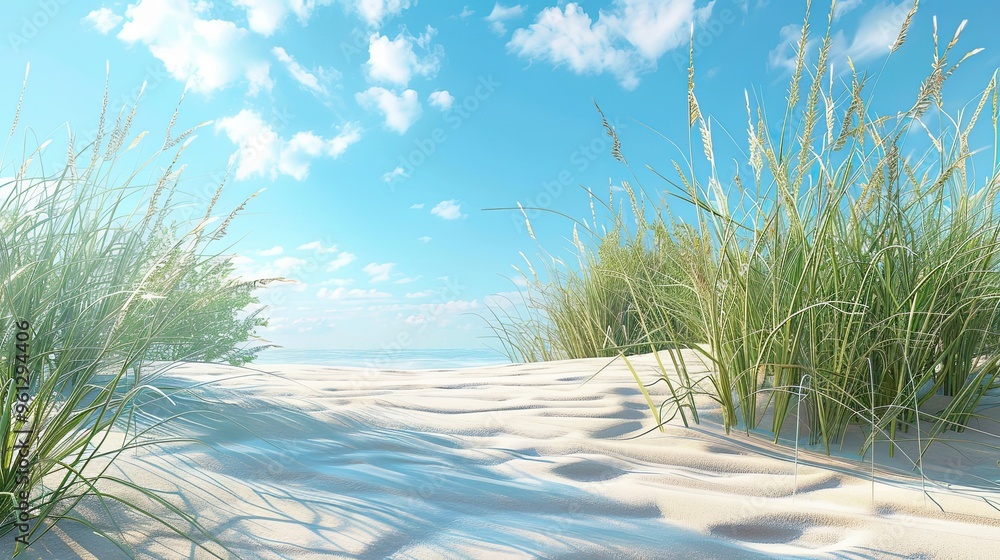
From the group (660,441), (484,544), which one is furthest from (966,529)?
→ (484,544)

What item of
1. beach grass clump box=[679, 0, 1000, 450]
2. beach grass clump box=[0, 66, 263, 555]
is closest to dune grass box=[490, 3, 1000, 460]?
beach grass clump box=[679, 0, 1000, 450]

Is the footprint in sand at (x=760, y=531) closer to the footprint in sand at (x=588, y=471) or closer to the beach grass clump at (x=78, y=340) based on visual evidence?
the footprint in sand at (x=588, y=471)

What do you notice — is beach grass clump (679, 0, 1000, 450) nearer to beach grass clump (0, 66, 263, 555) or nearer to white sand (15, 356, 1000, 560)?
white sand (15, 356, 1000, 560)

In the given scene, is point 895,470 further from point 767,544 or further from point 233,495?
point 233,495

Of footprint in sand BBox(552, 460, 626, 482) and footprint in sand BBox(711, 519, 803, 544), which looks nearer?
footprint in sand BBox(711, 519, 803, 544)

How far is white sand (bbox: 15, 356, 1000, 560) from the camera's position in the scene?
3.70 feet

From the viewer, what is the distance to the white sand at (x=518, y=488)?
1.13 meters

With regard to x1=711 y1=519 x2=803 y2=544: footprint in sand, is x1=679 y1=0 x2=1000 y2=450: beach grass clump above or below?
above

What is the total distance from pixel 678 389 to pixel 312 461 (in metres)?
1.19

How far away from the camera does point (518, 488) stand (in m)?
1.39

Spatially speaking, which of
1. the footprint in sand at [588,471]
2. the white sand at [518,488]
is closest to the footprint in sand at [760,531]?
the white sand at [518,488]

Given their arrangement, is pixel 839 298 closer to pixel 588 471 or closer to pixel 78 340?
pixel 588 471

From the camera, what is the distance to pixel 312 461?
1494 mm

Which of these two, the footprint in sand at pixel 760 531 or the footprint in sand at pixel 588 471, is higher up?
the footprint in sand at pixel 588 471
